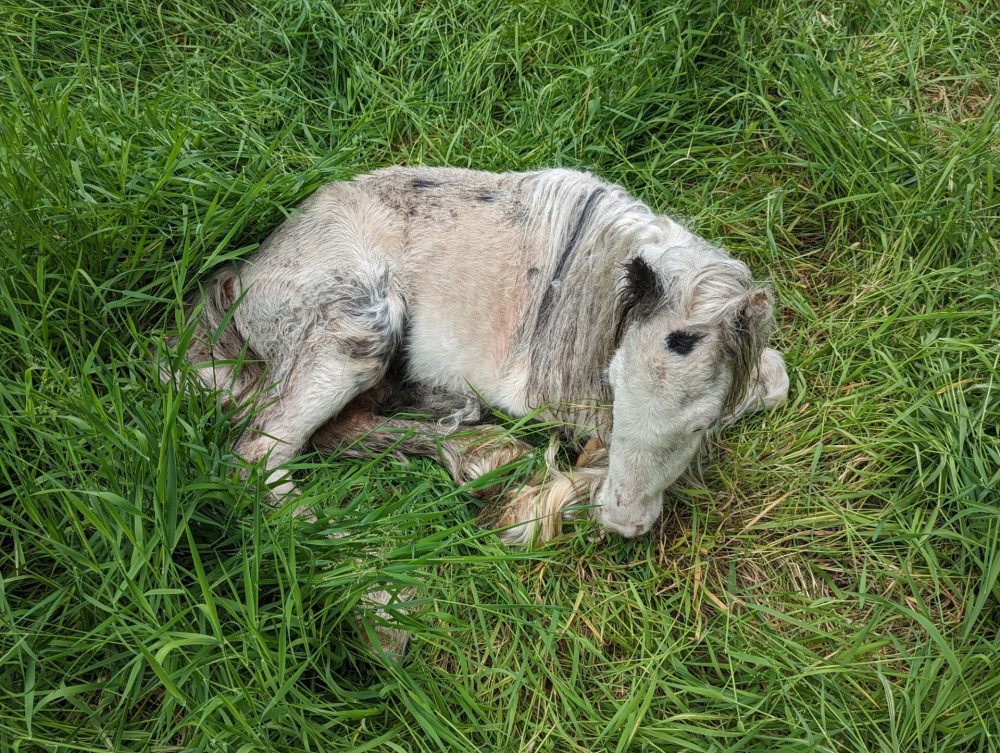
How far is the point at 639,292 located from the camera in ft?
10.3

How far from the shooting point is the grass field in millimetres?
2652

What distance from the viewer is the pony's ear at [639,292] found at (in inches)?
121

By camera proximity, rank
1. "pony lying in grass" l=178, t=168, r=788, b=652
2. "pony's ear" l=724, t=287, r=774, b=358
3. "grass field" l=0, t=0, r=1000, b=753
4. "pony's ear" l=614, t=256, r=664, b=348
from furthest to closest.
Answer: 1. "pony lying in grass" l=178, t=168, r=788, b=652
2. "pony's ear" l=614, t=256, r=664, b=348
3. "pony's ear" l=724, t=287, r=774, b=358
4. "grass field" l=0, t=0, r=1000, b=753

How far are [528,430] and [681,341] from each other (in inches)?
35.1

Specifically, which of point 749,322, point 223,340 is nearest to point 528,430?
point 749,322

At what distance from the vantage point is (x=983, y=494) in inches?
119

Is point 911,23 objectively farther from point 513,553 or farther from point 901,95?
point 513,553

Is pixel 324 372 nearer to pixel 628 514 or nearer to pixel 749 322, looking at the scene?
pixel 628 514

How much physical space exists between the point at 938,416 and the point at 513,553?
1.80 metres

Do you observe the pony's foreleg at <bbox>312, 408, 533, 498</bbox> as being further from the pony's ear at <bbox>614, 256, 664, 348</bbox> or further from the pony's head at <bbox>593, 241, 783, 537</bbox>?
the pony's ear at <bbox>614, 256, 664, 348</bbox>

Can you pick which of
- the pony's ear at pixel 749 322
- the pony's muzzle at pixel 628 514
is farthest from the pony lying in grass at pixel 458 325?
A: the pony's ear at pixel 749 322

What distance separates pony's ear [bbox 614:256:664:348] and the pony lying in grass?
15mm

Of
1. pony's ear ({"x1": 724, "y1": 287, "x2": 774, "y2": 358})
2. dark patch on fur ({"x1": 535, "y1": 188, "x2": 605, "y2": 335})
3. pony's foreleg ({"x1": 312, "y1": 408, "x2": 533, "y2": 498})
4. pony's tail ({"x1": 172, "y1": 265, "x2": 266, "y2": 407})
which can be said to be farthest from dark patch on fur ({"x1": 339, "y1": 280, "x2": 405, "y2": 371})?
pony's ear ({"x1": 724, "y1": 287, "x2": 774, "y2": 358})

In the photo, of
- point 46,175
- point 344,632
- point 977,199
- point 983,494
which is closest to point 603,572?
point 344,632
